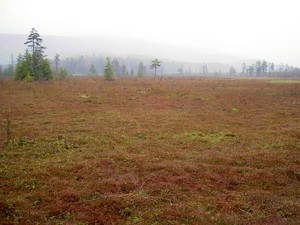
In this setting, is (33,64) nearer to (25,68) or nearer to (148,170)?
(25,68)

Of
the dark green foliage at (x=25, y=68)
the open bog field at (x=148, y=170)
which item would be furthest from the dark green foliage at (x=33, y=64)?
the open bog field at (x=148, y=170)

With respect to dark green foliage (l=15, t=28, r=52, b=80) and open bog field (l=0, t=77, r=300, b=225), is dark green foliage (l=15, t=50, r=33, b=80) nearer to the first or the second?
dark green foliage (l=15, t=28, r=52, b=80)

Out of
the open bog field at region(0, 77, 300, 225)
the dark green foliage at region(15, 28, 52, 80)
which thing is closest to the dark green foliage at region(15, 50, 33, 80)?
the dark green foliage at region(15, 28, 52, 80)

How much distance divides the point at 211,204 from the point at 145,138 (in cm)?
761

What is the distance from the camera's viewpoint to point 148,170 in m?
10.4

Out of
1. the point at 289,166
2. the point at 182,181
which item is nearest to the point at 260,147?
the point at 289,166

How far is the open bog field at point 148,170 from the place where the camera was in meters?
7.37

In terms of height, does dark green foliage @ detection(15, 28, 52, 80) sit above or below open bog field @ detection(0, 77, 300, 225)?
above

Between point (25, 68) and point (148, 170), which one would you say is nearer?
point (148, 170)

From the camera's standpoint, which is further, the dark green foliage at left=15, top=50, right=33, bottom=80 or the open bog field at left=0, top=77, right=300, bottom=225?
the dark green foliage at left=15, top=50, right=33, bottom=80

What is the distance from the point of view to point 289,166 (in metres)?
10.8

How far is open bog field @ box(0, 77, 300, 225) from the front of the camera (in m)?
7.37

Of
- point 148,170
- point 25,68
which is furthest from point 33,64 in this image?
point 148,170

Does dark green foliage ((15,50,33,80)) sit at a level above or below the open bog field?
above
